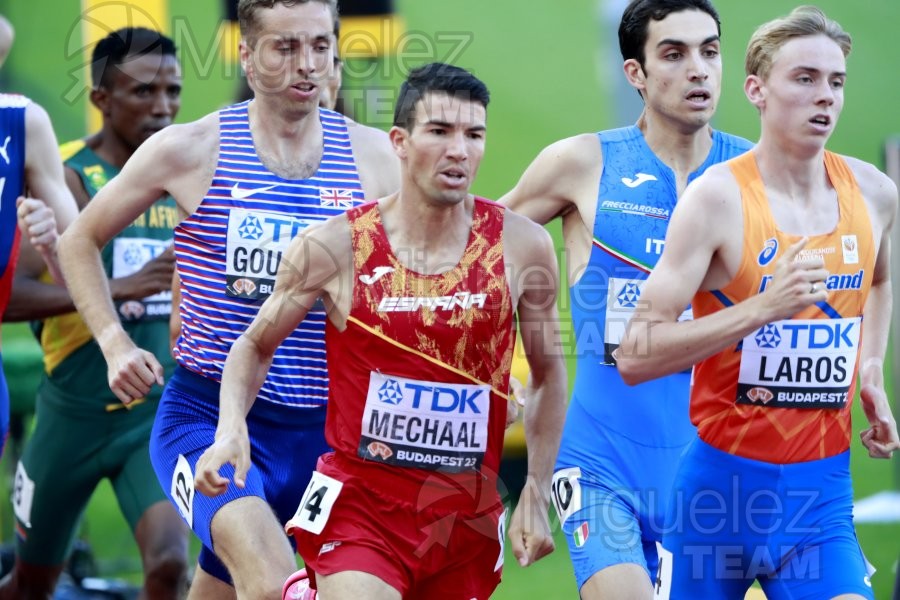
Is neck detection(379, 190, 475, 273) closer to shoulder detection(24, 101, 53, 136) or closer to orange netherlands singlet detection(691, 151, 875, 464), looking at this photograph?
orange netherlands singlet detection(691, 151, 875, 464)

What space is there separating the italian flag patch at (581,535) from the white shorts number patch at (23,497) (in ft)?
9.47

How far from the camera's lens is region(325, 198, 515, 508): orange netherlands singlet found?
14.6 feet

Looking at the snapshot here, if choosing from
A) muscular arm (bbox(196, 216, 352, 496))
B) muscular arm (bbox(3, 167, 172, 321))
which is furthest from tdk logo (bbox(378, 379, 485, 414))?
muscular arm (bbox(3, 167, 172, 321))

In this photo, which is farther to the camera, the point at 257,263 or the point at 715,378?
the point at 257,263

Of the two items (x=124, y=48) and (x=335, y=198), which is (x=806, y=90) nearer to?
(x=335, y=198)

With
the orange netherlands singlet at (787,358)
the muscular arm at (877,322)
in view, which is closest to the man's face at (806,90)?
the orange netherlands singlet at (787,358)

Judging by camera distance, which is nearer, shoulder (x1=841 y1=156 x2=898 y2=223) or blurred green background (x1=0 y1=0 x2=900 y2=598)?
shoulder (x1=841 y1=156 x2=898 y2=223)

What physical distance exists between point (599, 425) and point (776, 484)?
951 mm

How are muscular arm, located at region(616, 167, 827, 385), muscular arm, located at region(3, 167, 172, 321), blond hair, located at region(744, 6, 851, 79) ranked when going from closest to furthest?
muscular arm, located at region(616, 167, 827, 385), blond hair, located at region(744, 6, 851, 79), muscular arm, located at region(3, 167, 172, 321)

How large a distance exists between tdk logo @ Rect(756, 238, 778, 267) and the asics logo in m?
1.10

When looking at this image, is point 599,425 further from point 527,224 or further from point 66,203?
point 66,203

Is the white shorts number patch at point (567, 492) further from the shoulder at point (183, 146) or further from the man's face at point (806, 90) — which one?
the shoulder at point (183, 146)

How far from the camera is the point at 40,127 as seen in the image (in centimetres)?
605

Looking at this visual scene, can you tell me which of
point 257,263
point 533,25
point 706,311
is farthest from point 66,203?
point 533,25
